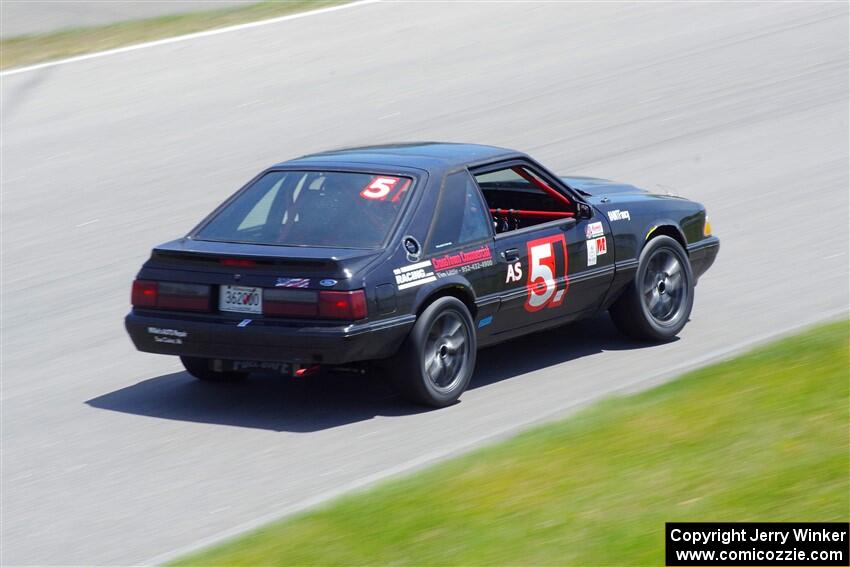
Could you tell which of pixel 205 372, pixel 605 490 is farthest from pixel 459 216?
pixel 605 490

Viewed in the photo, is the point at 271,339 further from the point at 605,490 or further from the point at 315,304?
the point at 605,490

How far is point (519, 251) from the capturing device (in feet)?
26.9

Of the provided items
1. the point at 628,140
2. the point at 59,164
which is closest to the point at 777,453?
the point at 628,140

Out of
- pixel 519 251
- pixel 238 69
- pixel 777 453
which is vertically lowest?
pixel 777 453

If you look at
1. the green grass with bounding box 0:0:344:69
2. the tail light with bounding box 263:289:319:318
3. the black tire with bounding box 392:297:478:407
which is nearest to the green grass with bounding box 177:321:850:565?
the black tire with bounding box 392:297:478:407

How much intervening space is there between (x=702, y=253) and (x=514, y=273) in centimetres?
200

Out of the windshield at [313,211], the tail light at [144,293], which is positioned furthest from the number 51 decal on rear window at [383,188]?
the tail light at [144,293]

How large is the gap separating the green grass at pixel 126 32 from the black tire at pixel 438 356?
1199cm

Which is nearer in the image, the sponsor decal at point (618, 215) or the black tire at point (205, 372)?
the black tire at point (205, 372)

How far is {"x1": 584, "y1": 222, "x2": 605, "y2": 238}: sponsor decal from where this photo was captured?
8680mm

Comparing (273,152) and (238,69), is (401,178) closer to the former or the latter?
(273,152)

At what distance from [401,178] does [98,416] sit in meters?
2.28

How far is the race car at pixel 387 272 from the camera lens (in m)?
7.29

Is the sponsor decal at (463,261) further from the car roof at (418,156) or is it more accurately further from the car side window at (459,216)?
the car roof at (418,156)
